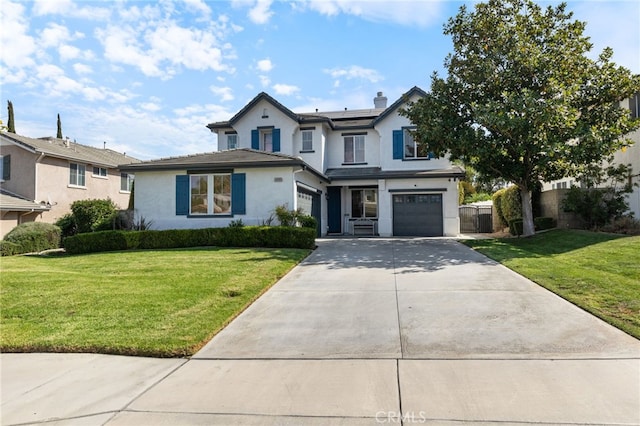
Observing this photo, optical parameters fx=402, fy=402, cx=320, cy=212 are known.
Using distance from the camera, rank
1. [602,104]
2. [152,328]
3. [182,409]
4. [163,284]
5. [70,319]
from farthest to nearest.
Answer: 1. [602,104]
2. [163,284]
3. [70,319]
4. [152,328]
5. [182,409]

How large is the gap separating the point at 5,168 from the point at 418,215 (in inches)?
900

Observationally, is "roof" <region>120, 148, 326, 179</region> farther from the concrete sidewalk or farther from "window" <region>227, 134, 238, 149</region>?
the concrete sidewalk

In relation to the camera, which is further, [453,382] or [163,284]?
[163,284]

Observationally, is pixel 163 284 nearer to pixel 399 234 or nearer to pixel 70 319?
pixel 70 319

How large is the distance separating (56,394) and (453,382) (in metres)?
4.12

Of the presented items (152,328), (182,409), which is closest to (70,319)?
(152,328)

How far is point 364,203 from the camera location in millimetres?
22812

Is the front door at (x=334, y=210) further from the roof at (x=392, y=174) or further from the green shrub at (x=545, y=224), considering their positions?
the green shrub at (x=545, y=224)

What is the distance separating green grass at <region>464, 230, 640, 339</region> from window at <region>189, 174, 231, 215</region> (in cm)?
1019

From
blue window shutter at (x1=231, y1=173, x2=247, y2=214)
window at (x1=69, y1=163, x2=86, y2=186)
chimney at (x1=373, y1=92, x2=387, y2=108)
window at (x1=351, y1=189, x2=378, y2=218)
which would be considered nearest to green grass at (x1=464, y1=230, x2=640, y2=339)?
window at (x1=351, y1=189, x2=378, y2=218)

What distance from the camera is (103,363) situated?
4.98 metres

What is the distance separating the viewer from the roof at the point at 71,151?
21.6 metres

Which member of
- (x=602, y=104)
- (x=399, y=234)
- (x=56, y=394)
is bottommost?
(x=56, y=394)

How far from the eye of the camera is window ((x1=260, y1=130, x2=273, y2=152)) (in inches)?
876
